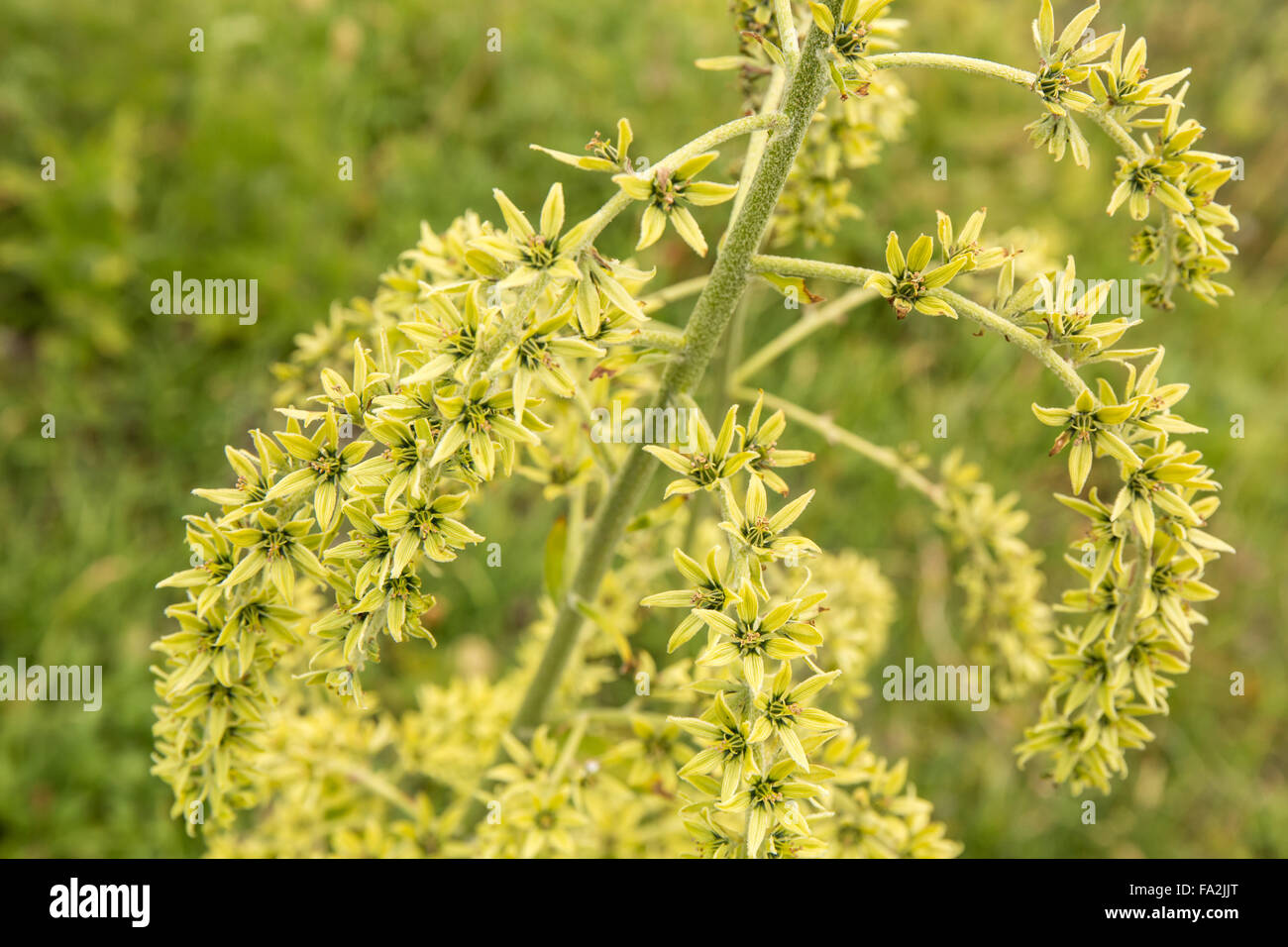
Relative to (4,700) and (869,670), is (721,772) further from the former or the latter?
(4,700)

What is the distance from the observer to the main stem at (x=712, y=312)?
2.21m

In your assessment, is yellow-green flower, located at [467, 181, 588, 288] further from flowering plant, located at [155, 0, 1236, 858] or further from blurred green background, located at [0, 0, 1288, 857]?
blurred green background, located at [0, 0, 1288, 857]

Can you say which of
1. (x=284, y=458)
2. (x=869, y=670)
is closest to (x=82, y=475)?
(x=284, y=458)

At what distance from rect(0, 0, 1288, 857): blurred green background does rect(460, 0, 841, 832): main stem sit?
2.92 m

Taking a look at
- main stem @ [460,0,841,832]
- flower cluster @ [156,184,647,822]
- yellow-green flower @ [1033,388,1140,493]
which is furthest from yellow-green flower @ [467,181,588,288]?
yellow-green flower @ [1033,388,1140,493]

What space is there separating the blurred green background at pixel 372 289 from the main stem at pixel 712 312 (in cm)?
292

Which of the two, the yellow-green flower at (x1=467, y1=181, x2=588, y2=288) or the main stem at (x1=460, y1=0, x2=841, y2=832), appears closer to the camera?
the yellow-green flower at (x1=467, y1=181, x2=588, y2=288)

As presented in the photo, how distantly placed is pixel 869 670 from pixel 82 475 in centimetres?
452

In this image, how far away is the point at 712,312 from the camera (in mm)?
2414

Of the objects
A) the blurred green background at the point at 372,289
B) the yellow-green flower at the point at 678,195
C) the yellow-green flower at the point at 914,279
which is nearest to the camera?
the yellow-green flower at the point at 678,195

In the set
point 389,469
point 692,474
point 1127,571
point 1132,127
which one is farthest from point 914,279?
point 389,469

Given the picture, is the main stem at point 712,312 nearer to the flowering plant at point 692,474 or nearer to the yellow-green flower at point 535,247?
the flowering plant at point 692,474

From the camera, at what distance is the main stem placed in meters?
2.21

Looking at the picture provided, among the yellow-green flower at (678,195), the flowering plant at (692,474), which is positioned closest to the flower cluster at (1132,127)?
the flowering plant at (692,474)
